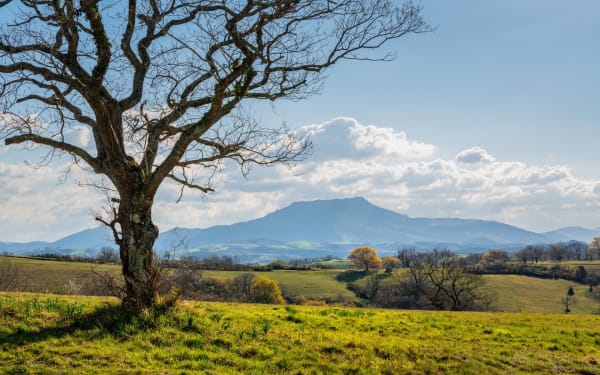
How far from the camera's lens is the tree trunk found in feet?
39.4

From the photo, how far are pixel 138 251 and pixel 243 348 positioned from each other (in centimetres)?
410

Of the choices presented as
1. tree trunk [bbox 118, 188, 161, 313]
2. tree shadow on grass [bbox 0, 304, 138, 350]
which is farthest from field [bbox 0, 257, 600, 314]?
tree shadow on grass [bbox 0, 304, 138, 350]

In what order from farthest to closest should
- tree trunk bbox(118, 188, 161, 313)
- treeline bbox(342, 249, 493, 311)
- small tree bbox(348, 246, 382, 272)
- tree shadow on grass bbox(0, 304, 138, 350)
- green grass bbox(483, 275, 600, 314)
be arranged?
small tree bbox(348, 246, 382, 272) < green grass bbox(483, 275, 600, 314) < treeline bbox(342, 249, 493, 311) < tree trunk bbox(118, 188, 161, 313) < tree shadow on grass bbox(0, 304, 138, 350)

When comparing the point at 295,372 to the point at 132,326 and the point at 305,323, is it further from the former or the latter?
the point at 305,323

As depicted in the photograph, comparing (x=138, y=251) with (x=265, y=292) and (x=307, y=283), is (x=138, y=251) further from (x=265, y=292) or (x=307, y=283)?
(x=307, y=283)

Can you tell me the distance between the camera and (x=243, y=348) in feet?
35.2

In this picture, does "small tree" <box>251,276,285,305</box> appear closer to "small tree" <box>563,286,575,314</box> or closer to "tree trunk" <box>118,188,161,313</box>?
"small tree" <box>563,286,575,314</box>

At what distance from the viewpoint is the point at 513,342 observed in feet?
49.5

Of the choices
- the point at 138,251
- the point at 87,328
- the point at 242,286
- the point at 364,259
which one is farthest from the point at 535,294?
the point at 87,328

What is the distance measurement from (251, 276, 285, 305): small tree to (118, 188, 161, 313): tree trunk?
7426 centimetres

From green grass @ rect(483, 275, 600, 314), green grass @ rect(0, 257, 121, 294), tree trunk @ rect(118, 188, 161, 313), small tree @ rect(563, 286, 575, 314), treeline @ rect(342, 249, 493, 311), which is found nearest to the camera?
tree trunk @ rect(118, 188, 161, 313)

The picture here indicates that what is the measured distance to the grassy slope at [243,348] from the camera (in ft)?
30.5

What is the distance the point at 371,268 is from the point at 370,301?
165 ft

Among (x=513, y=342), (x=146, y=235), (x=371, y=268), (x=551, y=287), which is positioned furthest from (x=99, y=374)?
(x=371, y=268)
